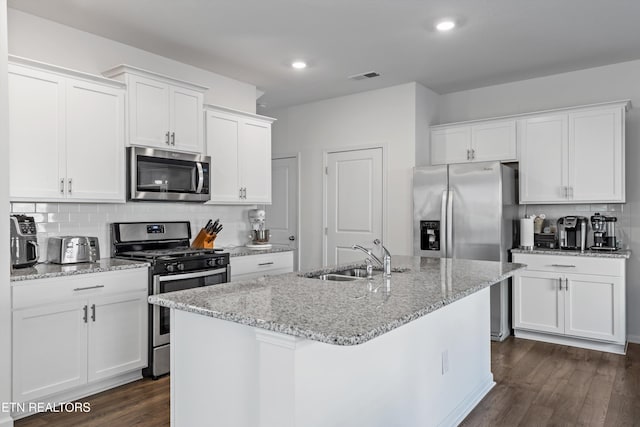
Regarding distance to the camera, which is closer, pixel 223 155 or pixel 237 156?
pixel 223 155

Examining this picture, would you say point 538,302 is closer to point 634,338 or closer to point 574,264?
point 574,264

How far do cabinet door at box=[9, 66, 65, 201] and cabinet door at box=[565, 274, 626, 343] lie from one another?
4.18m

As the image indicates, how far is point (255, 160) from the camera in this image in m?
4.52

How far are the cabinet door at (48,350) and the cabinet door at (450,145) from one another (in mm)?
3766

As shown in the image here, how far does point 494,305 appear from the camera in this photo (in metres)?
4.32

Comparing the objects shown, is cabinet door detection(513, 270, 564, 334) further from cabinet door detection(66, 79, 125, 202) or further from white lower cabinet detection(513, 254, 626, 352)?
cabinet door detection(66, 79, 125, 202)

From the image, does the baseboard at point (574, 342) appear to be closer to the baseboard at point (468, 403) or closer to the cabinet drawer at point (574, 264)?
the cabinet drawer at point (574, 264)

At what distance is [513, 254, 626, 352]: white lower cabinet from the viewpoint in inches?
150

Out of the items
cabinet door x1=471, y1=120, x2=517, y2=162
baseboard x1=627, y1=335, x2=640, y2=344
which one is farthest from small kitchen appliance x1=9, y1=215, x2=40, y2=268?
baseboard x1=627, y1=335, x2=640, y2=344

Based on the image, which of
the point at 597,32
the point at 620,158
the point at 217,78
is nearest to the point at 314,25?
the point at 217,78

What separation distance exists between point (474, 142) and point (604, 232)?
1476mm

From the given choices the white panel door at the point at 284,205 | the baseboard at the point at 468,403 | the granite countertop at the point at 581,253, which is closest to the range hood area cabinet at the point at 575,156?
the granite countertop at the point at 581,253

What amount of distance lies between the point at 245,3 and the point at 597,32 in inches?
105

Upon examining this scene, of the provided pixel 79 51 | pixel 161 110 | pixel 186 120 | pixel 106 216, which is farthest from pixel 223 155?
pixel 79 51
